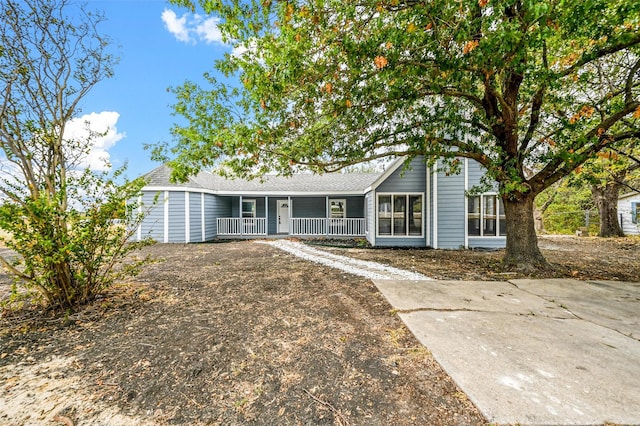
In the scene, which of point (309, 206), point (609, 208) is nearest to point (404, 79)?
point (309, 206)

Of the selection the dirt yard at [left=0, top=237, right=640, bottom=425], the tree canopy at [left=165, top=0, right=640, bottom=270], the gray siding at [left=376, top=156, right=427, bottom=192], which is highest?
the tree canopy at [left=165, top=0, right=640, bottom=270]

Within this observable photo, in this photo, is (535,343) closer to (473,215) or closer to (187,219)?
(473,215)

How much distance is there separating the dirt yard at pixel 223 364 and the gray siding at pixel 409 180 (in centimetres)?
651

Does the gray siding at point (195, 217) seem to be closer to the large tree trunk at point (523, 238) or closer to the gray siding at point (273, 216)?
the gray siding at point (273, 216)

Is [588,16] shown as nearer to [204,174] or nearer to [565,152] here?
[565,152]

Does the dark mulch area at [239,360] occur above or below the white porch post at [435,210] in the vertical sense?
below

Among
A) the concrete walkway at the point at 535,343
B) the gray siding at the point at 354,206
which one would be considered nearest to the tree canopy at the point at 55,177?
the concrete walkway at the point at 535,343

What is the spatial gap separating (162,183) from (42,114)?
8.47 m

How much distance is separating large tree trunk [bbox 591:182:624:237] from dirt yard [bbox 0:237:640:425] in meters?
17.1

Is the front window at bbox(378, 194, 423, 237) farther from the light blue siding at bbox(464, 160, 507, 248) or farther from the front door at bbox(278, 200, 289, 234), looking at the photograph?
the front door at bbox(278, 200, 289, 234)

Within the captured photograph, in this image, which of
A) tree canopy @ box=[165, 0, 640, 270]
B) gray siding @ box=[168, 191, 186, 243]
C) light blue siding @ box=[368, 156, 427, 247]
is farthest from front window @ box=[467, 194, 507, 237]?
gray siding @ box=[168, 191, 186, 243]

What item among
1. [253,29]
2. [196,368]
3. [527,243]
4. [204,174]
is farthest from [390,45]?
[204,174]

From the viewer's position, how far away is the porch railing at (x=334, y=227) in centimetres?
1351

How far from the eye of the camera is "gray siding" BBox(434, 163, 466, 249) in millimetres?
9539
